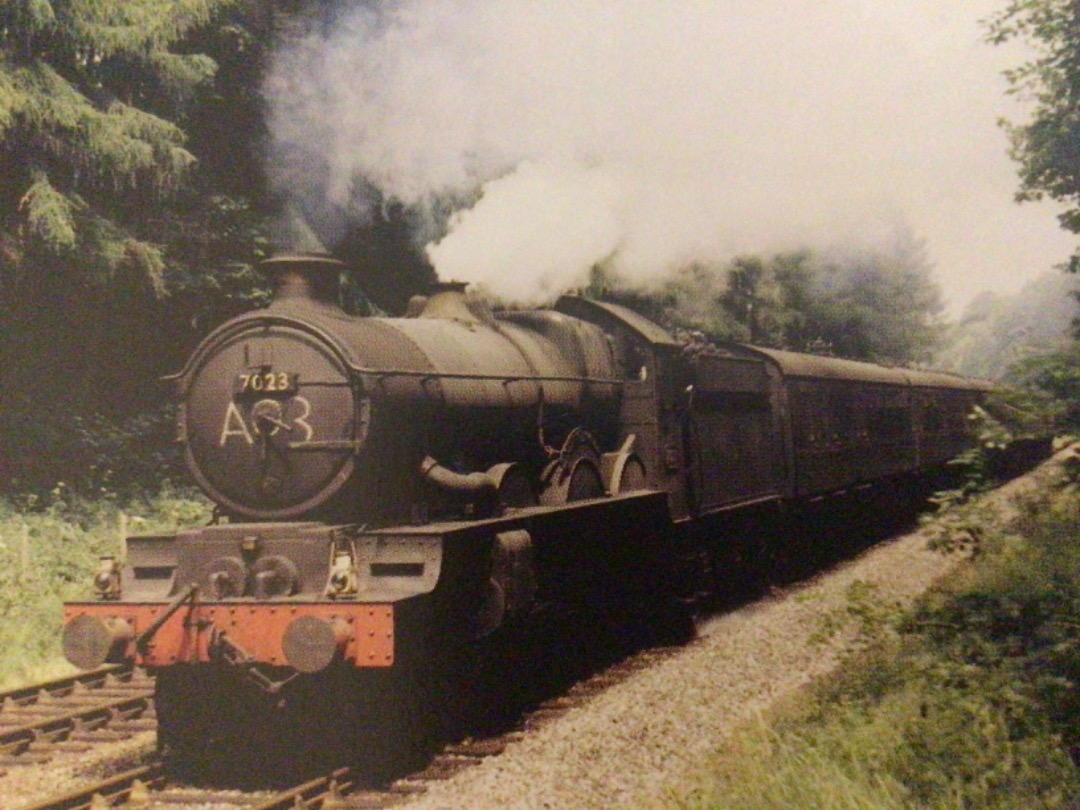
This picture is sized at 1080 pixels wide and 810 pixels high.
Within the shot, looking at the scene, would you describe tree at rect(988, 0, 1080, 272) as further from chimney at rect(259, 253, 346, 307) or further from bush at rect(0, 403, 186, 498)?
bush at rect(0, 403, 186, 498)

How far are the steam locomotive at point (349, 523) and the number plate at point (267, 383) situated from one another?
1 cm

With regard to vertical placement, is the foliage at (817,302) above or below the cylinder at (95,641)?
above

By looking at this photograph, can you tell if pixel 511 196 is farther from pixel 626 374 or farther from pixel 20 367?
pixel 20 367

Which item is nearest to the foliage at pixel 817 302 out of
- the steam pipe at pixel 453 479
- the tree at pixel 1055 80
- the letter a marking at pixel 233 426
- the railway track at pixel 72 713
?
the tree at pixel 1055 80

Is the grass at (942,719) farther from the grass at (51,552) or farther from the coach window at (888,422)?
the coach window at (888,422)

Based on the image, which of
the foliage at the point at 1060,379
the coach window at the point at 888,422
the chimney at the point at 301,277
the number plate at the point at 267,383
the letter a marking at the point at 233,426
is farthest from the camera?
the coach window at the point at 888,422

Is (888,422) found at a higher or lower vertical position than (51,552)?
higher

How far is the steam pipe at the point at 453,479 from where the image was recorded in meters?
6.66

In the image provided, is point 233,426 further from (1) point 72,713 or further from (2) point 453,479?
(1) point 72,713

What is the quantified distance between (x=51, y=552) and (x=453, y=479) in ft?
21.3

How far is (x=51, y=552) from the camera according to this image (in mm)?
11344

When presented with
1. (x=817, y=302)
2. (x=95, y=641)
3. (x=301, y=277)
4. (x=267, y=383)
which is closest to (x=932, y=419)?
(x=817, y=302)

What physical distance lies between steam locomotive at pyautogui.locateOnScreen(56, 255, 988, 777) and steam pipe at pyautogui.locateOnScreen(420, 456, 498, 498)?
0.04ft

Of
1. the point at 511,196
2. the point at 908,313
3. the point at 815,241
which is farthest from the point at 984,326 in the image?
the point at 511,196
